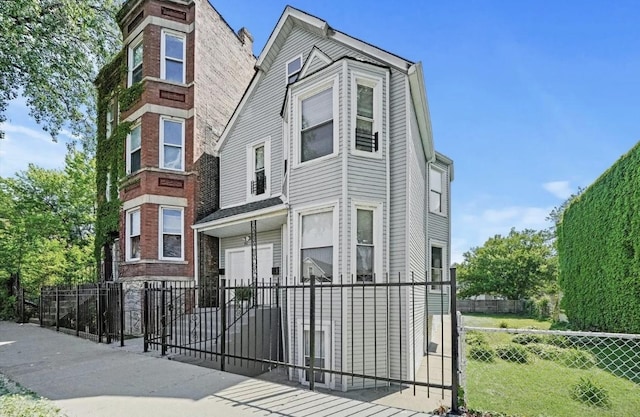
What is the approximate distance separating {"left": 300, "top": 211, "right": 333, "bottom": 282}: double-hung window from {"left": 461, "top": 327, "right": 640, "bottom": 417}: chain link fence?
11.0ft

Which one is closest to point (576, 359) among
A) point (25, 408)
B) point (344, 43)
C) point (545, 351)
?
point (545, 351)

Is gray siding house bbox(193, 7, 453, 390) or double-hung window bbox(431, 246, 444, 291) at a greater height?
gray siding house bbox(193, 7, 453, 390)

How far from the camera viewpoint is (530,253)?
91.1 ft

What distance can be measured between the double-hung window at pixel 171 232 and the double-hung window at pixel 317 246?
5693mm

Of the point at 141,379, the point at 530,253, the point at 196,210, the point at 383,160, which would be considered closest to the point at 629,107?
the point at 530,253

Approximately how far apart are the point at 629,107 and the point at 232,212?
65.3ft

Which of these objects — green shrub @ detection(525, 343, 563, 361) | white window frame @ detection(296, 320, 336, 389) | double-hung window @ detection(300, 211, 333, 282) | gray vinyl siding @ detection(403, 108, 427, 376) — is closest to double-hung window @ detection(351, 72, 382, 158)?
gray vinyl siding @ detection(403, 108, 427, 376)

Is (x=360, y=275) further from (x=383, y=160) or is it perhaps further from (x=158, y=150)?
(x=158, y=150)

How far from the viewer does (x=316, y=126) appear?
9047 millimetres

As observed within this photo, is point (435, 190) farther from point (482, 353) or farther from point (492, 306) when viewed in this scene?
point (492, 306)

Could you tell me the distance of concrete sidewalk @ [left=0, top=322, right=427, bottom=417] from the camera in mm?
4602

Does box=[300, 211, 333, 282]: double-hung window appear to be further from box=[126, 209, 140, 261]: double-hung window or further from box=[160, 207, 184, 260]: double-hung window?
box=[126, 209, 140, 261]: double-hung window

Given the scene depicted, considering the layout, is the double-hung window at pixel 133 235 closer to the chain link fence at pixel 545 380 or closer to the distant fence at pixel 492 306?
the chain link fence at pixel 545 380

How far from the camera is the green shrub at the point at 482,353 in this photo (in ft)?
30.1
